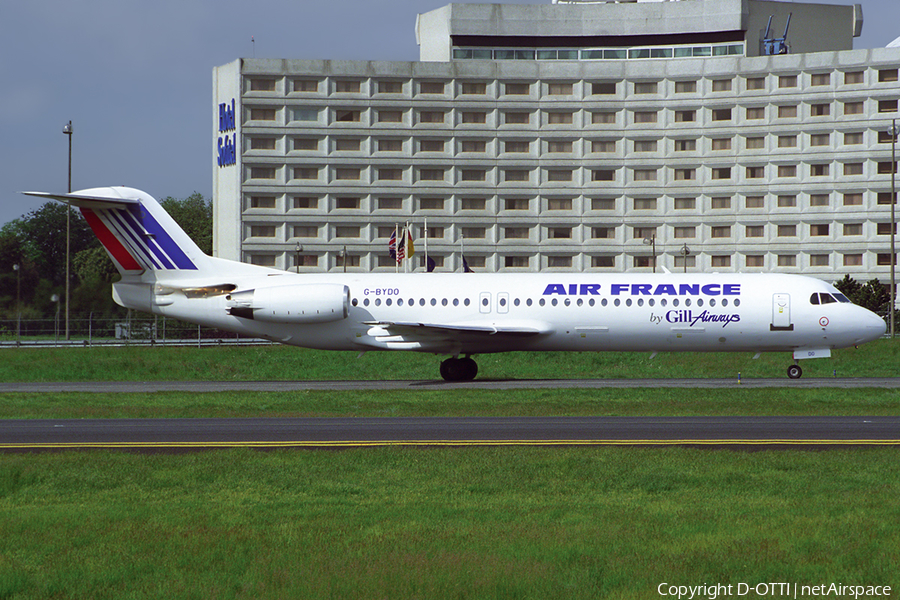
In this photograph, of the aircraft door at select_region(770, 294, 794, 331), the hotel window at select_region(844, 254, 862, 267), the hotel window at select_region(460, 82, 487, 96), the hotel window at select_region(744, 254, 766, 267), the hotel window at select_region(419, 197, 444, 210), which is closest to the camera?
the aircraft door at select_region(770, 294, 794, 331)

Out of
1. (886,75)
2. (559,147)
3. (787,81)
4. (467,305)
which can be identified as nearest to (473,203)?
(559,147)

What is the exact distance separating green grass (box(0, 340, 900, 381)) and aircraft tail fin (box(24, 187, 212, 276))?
727 centimetres

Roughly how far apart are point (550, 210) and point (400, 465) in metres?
79.7

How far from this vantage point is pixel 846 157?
8681cm

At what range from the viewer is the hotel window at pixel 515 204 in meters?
92.4

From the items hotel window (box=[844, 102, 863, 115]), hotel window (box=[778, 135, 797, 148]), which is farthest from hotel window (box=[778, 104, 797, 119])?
hotel window (box=[844, 102, 863, 115])

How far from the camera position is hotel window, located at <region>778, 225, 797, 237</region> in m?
89.1

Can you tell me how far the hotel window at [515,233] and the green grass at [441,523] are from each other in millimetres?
77965

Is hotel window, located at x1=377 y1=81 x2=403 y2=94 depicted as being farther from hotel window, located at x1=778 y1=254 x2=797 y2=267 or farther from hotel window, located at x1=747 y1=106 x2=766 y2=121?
hotel window, located at x1=778 y1=254 x2=797 y2=267

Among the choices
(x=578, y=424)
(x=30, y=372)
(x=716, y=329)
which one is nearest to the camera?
(x=578, y=424)

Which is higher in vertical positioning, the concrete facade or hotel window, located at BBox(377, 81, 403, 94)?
hotel window, located at BBox(377, 81, 403, 94)

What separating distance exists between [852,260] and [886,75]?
16.2 meters

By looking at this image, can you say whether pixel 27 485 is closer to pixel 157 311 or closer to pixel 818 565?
pixel 818 565

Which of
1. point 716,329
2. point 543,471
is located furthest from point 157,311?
point 543,471
